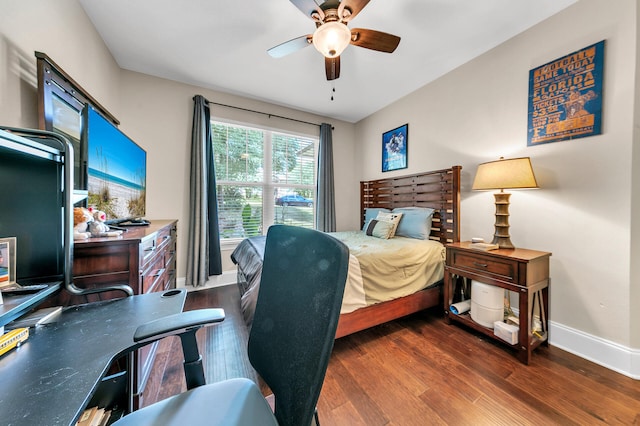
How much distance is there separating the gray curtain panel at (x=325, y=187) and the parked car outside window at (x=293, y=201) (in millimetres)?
191

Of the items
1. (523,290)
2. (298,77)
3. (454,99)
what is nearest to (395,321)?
(523,290)

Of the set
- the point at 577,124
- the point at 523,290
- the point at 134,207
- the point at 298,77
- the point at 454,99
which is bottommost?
the point at 523,290

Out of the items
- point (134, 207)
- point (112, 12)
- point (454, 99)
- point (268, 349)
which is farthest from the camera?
point (454, 99)

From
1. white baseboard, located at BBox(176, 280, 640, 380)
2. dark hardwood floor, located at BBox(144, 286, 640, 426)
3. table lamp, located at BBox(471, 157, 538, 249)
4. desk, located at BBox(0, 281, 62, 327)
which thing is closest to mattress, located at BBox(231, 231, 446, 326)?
dark hardwood floor, located at BBox(144, 286, 640, 426)

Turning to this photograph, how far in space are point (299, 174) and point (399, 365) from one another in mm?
2913

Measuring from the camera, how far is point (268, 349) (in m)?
0.69

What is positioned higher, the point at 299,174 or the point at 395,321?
the point at 299,174

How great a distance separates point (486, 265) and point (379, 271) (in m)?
0.86

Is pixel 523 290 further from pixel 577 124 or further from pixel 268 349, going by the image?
pixel 268 349

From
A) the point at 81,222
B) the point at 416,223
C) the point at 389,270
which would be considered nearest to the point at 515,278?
the point at 389,270

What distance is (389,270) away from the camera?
1.97 m

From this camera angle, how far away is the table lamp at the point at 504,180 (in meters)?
1.72

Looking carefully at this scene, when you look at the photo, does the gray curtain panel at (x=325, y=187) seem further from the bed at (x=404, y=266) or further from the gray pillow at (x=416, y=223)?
the gray pillow at (x=416, y=223)

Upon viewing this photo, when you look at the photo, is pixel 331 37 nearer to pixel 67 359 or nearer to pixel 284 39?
pixel 284 39
